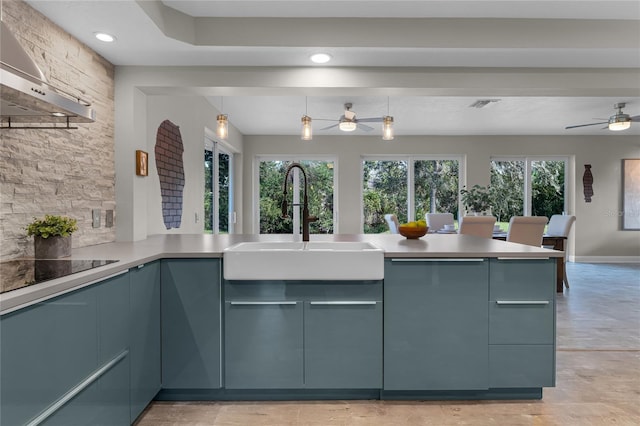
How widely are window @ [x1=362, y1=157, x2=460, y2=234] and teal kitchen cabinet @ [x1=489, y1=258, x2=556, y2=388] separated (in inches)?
212

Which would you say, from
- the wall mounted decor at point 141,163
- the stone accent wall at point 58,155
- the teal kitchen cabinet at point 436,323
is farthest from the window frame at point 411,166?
the teal kitchen cabinet at point 436,323

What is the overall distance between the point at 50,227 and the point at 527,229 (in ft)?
14.4

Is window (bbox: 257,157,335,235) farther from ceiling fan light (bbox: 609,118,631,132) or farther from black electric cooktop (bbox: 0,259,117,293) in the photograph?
black electric cooktop (bbox: 0,259,117,293)

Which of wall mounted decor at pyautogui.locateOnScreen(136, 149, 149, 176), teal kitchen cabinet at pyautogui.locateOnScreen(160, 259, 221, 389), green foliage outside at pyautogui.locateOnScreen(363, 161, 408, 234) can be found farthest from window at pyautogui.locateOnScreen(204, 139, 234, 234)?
teal kitchen cabinet at pyautogui.locateOnScreen(160, 259, 221, 389)

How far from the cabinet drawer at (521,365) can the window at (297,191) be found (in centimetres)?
542

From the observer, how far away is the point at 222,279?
6.70 feet

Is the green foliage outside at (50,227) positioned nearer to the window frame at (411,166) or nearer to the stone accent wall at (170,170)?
the stone accent wall at (170,170)

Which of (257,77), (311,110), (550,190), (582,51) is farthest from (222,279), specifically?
(550,190)

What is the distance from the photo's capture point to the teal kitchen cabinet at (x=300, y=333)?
205 cm

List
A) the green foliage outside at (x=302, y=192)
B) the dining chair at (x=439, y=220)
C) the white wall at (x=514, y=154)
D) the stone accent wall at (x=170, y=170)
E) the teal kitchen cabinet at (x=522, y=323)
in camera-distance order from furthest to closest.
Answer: the green foliage outside at (x=302, y=192), the white wall at (x=514, y=154), the dining chair at (x=439, y=220), the stone accent wall at (x=170, y=170), the teal kitchen cabinet at (x=522, y=323)

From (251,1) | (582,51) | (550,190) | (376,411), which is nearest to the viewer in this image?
(376,411)

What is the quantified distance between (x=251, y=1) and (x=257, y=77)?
1.85 feet

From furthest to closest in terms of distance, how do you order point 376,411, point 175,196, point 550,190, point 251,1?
point 550,190
point 175,196
point 251,1
point 376,411

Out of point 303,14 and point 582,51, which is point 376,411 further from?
point 582,51
